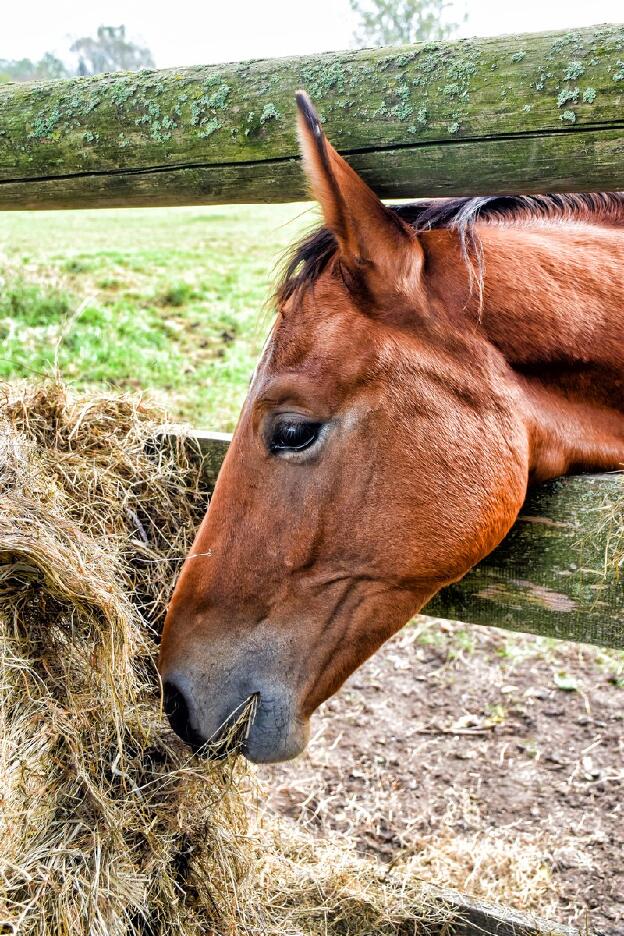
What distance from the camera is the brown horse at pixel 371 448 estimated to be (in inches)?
64.9

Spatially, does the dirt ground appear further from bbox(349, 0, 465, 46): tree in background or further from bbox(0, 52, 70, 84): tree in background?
bbox(0, 52, 70, 84): tree in background

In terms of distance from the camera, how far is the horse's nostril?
5.63ft

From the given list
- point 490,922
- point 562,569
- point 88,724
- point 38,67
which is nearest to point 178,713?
point 88,724

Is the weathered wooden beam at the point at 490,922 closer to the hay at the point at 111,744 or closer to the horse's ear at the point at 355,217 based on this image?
the hay at the point at 111,744

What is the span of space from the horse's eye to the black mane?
323 millimetres

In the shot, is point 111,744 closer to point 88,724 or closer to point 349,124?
point 88,724

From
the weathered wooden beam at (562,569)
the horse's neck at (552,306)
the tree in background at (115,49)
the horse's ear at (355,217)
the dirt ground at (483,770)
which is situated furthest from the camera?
the tree in background at (115,49)

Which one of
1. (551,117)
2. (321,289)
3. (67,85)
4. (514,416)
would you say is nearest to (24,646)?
(321,289)

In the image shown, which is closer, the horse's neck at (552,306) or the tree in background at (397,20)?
the horse's neck at (552,306)

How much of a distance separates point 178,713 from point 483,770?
1676mm

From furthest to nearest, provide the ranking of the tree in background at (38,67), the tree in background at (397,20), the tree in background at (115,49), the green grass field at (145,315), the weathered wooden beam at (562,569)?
1. the tree in background at (115,49)
2. the tree in background at (38,67)
3. the tree in background at (397,20)
4. the green grass field at (145,315)
5. the weathered wooden beam at (562,569)

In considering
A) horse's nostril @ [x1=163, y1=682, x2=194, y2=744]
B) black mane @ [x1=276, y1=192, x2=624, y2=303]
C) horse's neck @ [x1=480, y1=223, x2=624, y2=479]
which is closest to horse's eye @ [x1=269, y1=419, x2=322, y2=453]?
black mane @ [x1=276, y1=192, x2=624, y2=303]

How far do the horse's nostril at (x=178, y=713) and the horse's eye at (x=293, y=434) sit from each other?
0.59 metres

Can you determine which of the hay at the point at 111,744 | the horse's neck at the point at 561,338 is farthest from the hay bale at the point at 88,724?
the horse's neck at the point at 561,338
